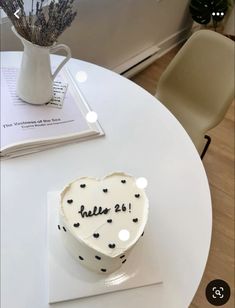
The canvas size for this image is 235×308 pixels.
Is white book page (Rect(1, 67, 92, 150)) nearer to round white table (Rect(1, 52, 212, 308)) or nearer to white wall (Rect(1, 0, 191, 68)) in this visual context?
round white table (Rect(1, 52, 212, 308))

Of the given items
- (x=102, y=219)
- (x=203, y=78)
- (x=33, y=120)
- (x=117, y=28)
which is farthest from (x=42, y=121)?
(x=117, y=28)

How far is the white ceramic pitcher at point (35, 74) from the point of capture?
0.96 meters

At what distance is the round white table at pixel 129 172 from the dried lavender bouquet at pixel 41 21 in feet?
0.85

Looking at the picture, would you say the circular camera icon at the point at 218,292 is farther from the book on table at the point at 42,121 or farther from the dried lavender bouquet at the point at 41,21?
the dried lavender bouquet at the point at 41,21

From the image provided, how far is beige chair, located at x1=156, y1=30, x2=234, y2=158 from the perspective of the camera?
1431mm

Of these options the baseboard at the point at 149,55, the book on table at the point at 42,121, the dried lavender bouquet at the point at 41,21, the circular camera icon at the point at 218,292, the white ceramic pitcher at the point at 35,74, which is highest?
the dried lavender bouquet at the point at 41,21

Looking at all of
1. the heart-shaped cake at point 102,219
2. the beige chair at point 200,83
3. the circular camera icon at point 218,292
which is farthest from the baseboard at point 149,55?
the heart-shaped cake at point 102,219

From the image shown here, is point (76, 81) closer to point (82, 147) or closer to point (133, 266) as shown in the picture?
point (82, 147)

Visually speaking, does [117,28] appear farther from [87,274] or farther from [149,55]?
[87,274]

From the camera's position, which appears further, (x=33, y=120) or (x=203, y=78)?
(x=203, y=78)

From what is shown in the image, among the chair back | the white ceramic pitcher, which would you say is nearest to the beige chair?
the chair back

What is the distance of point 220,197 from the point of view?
188cm

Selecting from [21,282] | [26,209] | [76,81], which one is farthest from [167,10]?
[21,282]

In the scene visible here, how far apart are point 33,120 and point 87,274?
0.46 metres
